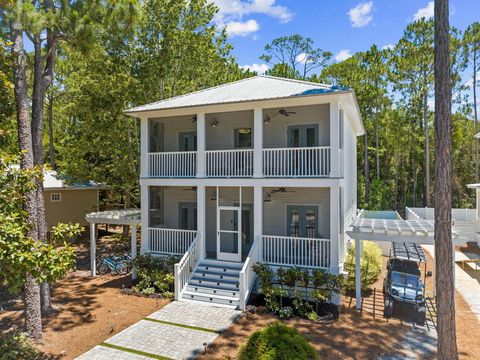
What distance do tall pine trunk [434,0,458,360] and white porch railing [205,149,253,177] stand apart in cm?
A: 725

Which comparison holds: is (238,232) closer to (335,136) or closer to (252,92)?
(335,136)

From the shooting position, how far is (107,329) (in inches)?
370

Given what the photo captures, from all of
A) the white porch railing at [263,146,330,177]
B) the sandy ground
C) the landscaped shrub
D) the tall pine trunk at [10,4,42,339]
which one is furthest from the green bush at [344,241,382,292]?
the tall pine trunk at [10,4,42,339]

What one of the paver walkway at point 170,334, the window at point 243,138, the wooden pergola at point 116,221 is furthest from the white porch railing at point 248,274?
the wooden pergola at point 116,221

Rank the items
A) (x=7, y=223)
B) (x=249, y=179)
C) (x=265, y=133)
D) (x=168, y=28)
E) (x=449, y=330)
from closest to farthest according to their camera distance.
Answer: (x=7, y=223), (x=449, y=330), (x=249, y=179), (x=265, y=133), (x=168, y=28)

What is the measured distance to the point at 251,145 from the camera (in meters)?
14.5

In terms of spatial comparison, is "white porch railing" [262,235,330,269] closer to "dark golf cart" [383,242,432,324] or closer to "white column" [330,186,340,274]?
"white column" [330,186,340,274]

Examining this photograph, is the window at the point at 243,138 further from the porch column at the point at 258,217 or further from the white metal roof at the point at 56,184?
the white metal roof at the point at 56,184

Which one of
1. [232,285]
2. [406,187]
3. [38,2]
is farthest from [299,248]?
[406,187]

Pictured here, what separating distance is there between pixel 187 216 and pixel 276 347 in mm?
10037

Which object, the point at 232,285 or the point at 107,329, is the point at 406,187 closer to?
the point at 232,285

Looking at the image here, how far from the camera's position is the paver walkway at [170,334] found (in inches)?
313

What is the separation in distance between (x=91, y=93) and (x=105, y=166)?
4754 mm

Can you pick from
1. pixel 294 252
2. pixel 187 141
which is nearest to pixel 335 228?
pixel 294 252
